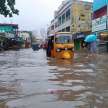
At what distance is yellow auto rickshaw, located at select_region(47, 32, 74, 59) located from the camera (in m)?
29.4

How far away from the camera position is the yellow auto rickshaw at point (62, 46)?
2939 centimetres

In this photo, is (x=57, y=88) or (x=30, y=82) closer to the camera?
(x=57, y=88)

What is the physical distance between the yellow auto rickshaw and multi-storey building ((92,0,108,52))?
1719cm

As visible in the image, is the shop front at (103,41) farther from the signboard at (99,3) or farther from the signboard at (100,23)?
the signboard at (99,3)

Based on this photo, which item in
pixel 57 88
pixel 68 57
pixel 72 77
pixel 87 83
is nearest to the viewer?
pixel 57 88

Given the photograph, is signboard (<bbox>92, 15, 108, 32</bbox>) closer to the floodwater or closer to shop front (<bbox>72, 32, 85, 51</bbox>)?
shop front (<bbox>72, 32, 85, 51</bbox>)

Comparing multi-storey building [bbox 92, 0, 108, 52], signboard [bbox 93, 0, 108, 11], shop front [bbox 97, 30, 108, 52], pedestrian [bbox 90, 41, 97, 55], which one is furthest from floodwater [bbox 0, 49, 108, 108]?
signboard [bbox 93, 0, 108, 11]

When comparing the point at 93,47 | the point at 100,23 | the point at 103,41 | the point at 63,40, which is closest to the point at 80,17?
the point at 100,23

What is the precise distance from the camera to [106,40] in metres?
47.7

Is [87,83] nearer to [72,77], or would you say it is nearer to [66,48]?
[72,77]

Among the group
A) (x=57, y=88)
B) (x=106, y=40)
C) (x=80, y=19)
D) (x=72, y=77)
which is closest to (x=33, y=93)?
(x=57, y=88)

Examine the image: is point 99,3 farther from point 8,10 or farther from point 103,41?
point 8,10

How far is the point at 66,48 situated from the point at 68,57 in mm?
639

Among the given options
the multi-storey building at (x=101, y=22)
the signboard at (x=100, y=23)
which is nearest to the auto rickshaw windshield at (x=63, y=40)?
the multi-storey building at (x=101, y=22)
